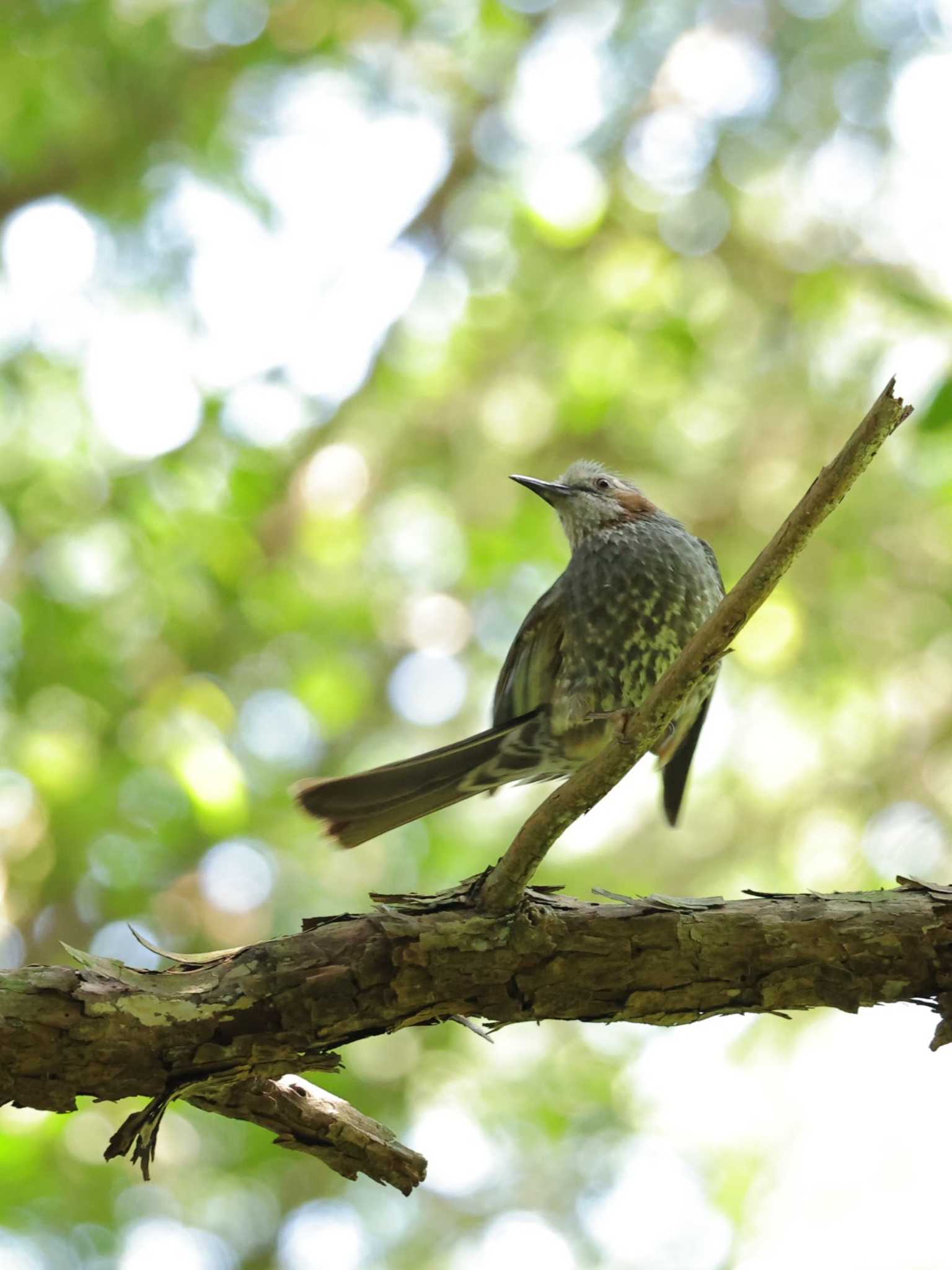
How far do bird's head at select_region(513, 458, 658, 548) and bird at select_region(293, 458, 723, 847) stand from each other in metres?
0.10

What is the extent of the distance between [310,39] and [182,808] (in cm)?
497

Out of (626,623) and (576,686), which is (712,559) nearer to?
(626,623)

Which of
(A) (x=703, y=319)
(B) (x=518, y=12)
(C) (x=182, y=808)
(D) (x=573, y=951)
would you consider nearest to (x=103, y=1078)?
(D) (x=573, y=951)

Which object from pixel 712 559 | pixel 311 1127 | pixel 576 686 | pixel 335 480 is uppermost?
pixel 335 480

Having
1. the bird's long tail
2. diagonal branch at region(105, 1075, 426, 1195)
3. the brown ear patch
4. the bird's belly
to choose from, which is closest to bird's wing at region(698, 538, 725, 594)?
the brown ear patch

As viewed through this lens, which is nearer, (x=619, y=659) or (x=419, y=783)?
(x=419, y=783)

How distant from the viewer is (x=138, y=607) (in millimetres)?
6500

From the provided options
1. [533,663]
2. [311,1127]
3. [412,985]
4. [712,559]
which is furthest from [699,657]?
[712,559]

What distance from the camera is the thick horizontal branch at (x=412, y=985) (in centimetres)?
253

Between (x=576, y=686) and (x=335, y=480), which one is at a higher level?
(x=335, y=480)

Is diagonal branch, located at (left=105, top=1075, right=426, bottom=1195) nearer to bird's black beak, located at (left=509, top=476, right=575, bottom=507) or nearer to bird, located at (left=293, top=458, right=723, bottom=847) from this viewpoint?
bird, located at (left=293, top=458, right=723, bottom=847)

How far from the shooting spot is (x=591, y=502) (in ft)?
15.7

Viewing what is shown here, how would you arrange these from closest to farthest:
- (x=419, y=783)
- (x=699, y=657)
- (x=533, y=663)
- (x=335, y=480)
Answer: (x=699, y=657) < (x=419, y=783) < (x=533, y=663) < (x=335, y=480)

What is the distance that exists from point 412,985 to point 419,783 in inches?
46.5
